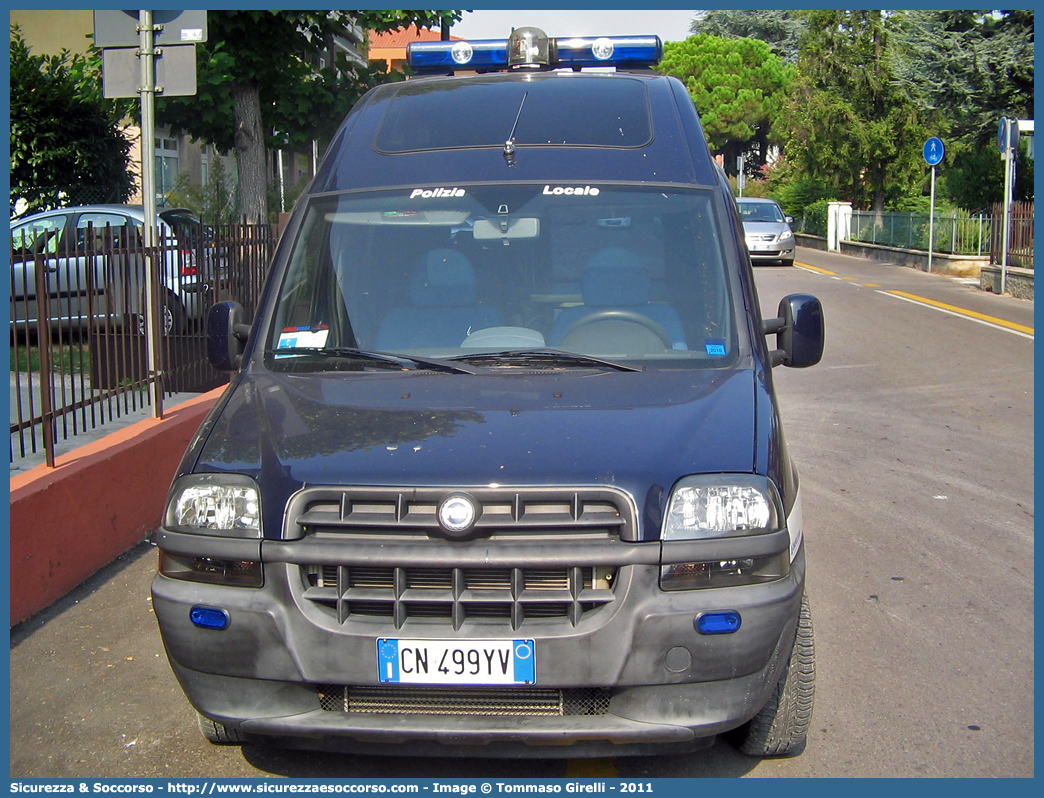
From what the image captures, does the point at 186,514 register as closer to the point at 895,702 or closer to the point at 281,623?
the point at 281,623

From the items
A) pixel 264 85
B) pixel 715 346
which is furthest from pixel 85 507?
pixel 264 85

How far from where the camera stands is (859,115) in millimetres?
35625

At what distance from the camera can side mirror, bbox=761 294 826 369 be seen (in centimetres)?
457

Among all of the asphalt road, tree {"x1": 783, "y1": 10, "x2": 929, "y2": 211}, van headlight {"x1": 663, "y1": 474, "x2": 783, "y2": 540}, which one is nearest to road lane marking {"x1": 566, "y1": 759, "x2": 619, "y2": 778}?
the asphalt road

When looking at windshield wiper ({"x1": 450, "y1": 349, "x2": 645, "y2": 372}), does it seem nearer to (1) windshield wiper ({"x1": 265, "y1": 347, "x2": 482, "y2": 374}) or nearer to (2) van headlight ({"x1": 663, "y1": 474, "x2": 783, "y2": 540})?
(1) windshield wiper ({"x1": 265, "y1": 347, "x2": 482, "y2": 374})

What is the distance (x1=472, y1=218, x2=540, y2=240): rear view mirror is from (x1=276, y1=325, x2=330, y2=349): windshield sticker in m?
0.72

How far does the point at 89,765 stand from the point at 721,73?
63.1 metres

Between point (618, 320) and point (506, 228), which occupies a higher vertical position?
point (506, 228)

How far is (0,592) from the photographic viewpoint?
202 inches

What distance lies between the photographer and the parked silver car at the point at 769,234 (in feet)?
88.5

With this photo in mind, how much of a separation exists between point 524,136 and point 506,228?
551 mm

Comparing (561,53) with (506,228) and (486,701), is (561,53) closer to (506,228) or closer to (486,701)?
(506,228)

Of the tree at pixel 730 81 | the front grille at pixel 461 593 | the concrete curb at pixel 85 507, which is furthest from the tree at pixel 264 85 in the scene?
the tree at pixel 730 81

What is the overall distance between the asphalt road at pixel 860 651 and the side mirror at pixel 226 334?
1.29m
